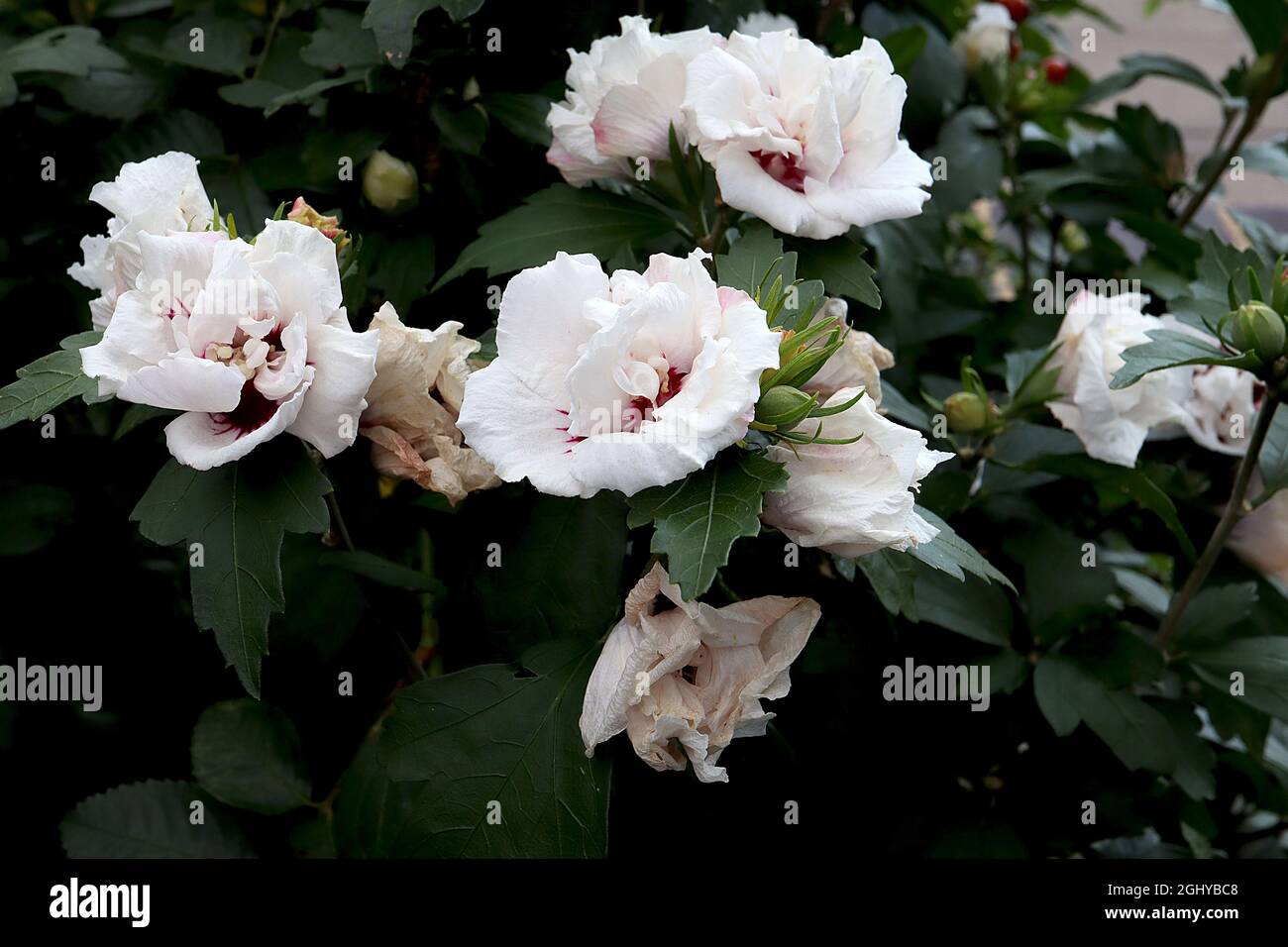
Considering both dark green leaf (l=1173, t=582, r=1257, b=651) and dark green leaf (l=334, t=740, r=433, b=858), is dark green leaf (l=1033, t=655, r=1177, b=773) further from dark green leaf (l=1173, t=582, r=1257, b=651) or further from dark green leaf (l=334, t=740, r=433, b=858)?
dark green leaf (l=334, t=740, r=433, b=858)

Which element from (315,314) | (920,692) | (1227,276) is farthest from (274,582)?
(1227,276)

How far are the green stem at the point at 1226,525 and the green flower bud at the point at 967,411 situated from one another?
175mm

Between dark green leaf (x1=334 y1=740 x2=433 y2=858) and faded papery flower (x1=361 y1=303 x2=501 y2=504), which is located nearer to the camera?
faded papery flower (x1=361 y1=303 x2=501 y2=504)

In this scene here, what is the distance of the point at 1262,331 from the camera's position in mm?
724

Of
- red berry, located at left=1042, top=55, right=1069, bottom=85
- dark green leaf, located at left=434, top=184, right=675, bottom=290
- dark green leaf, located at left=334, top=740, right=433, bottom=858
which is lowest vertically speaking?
dark green leaf, located at left=334, top=740, right=433, bottom=858

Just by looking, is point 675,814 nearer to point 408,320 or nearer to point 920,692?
point 920,692

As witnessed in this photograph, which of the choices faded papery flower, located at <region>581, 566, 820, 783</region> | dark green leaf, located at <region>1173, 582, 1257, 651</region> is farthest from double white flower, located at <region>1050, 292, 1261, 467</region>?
faded papery flower, located at <region>581, 566, 820, 783</region>

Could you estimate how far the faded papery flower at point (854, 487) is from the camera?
543 millimetres

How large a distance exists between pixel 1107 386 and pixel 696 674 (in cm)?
38

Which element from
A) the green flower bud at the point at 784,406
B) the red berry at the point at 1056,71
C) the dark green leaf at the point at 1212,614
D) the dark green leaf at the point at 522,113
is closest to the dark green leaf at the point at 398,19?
the dark green leaf at the point at 522,113

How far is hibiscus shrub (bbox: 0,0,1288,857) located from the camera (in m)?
0.57

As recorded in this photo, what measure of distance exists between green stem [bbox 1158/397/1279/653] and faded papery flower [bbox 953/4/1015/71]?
0.59 metres

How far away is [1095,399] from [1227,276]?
0.15 meters
